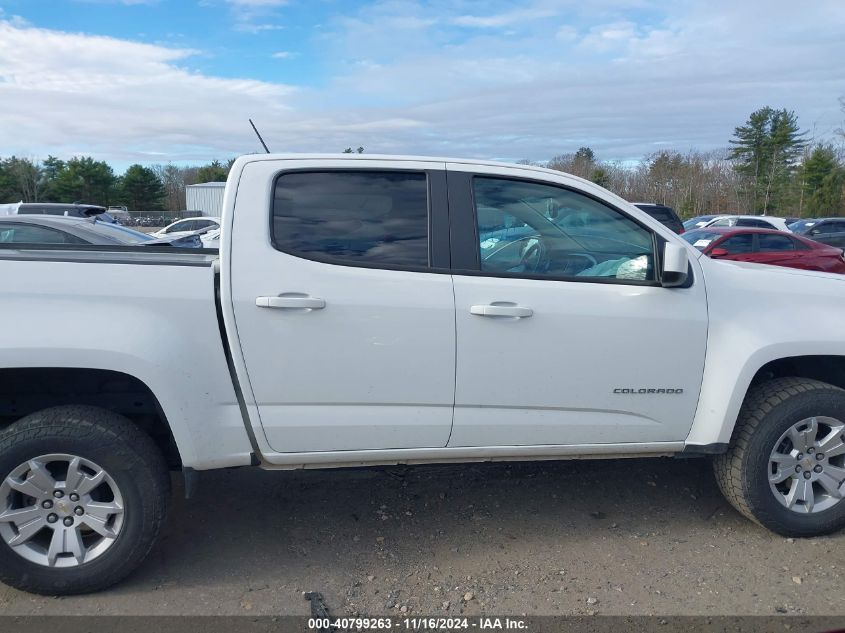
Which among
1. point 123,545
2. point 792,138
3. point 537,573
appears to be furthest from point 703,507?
point 792,138

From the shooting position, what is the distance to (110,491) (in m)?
3.07

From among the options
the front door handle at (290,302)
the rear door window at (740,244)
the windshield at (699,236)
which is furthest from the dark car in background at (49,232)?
the windshield at (699,236)

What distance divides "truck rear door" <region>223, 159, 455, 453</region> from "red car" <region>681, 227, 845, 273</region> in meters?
11.5

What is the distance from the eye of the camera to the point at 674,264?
10.5ft

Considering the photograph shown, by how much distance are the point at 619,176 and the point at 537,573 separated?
47.1 m

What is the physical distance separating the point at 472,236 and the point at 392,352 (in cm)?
69

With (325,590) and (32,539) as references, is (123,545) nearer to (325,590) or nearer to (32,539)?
(32,539)

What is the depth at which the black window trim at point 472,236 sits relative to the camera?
3.20 metres

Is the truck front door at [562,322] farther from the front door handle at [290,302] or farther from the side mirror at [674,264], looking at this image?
the front door handle at [290,302]

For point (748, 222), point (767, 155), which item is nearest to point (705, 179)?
point (767, 155)

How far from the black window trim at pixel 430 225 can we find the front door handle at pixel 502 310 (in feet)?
0.78

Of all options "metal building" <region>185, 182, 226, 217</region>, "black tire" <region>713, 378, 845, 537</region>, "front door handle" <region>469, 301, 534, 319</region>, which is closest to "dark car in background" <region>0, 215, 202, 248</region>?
"front door handle" <region>469, 301, 534, 319</region>

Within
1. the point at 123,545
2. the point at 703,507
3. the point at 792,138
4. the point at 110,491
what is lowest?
the point at 703,507

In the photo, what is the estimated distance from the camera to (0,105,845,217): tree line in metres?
42.7
